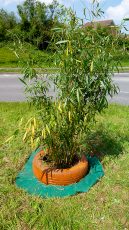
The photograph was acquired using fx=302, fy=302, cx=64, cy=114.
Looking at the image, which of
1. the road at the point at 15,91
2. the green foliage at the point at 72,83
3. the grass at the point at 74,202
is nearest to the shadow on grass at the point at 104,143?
the grass at the point at 74,202

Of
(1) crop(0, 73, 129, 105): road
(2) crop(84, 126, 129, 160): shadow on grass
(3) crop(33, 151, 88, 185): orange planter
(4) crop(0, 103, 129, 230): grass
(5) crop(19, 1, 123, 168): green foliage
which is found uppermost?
(5) crop(19, 1, 123, 168): green foliage

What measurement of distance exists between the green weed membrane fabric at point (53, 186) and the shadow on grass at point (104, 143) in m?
0.47

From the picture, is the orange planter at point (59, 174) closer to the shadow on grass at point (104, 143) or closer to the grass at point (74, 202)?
the grass at point (74, 202)

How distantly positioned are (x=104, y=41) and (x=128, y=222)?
78.7 inches

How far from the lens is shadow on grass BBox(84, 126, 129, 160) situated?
4656 millimetres

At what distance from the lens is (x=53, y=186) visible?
12.2 ft

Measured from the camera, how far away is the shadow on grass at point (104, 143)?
183 inches

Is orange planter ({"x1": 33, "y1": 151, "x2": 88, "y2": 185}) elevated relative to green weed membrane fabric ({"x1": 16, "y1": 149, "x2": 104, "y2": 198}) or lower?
elevated

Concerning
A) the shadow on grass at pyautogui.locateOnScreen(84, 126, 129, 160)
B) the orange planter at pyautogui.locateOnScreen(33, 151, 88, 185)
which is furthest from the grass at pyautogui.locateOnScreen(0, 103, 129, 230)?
the orange planter at pyautogui.locateOnScreen(33, 151, 88, 185)

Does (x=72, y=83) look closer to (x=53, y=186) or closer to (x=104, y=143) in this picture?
(x=53, y=186)

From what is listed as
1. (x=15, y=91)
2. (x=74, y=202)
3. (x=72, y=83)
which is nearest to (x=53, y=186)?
(x=74, y=202)

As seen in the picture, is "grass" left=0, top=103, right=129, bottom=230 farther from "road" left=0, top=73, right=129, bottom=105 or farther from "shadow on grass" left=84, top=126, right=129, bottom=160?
"road" left=0, top=73, right=129, bottom=105

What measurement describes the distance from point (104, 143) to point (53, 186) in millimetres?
1525

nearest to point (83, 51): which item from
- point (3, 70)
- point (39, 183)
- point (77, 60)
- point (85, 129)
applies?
point (77, 60)
